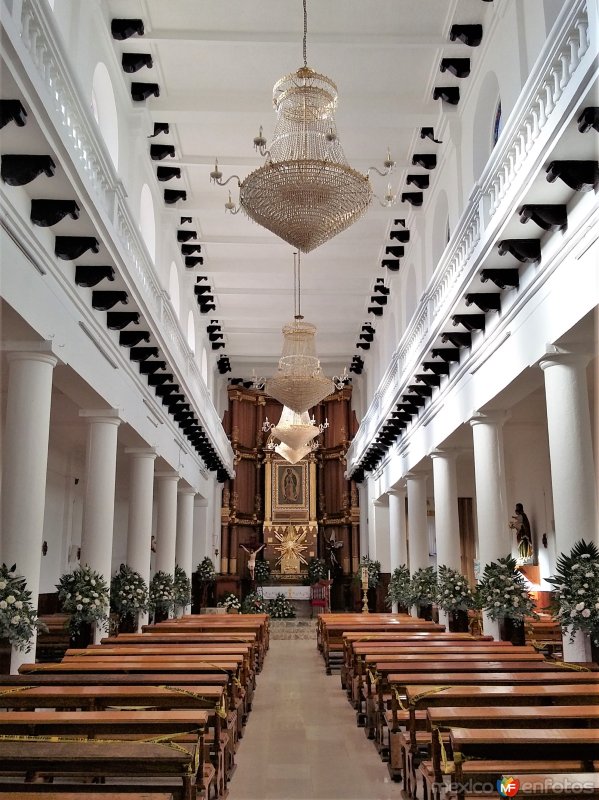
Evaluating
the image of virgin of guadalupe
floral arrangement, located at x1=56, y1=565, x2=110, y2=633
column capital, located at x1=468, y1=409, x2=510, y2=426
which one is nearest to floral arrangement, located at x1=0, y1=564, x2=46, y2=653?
floral arrangement, located at x1=56, y1=565, x2=110, y2=633

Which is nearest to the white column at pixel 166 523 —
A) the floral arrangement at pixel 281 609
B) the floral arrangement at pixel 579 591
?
the floral arrangement at pixel 281 609

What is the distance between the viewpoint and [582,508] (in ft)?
28.3

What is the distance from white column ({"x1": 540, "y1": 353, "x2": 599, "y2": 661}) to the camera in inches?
340

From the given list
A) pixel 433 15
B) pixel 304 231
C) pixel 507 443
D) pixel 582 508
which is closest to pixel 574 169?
pixel 304 231

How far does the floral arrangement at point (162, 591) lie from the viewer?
57.2 feet

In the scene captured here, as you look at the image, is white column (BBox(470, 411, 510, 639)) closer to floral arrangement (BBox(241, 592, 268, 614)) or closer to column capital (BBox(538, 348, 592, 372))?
column capital (BBox(538, 348, 592, 372))

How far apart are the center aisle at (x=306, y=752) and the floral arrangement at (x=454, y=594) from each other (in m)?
2.90

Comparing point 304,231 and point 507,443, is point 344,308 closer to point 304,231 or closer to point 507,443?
point 507,443

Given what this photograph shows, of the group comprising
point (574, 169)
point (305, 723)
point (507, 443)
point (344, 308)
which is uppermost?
point (344, 308)

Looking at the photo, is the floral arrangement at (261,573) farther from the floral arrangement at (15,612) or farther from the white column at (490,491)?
the floral arrangement at (15,612)

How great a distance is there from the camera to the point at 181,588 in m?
19.6

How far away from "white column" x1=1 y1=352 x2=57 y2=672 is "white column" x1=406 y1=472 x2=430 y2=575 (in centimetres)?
1137

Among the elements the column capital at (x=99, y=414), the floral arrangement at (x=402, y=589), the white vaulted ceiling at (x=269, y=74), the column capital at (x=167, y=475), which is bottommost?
the floral arrangement at (x=402, y=589)

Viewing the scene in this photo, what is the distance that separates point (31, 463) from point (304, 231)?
13.5 ft
